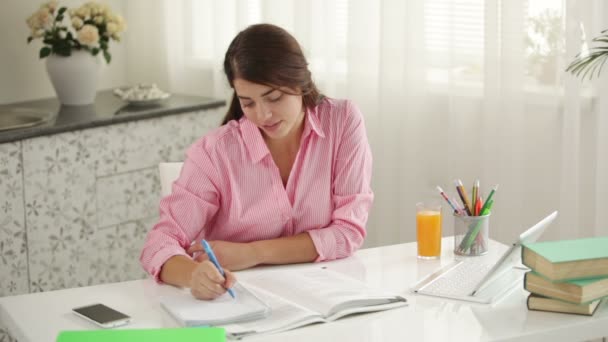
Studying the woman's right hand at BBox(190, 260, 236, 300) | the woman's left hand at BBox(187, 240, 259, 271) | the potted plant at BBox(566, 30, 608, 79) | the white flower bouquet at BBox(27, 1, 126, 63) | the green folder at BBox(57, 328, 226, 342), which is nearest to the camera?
the green folder at BBox(57, 328, 226, 342)

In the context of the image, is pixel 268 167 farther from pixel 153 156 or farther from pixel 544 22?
pixel 153 156

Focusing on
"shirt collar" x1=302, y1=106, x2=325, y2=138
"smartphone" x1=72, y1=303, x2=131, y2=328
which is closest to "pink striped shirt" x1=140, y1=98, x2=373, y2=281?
"shirt collar" x1=302, y1=106, x2=325, y2=138

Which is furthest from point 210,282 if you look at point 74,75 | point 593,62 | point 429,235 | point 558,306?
point 74,75

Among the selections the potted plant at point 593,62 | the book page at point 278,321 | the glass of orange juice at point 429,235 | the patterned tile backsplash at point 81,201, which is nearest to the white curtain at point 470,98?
the potted plant at point 593,62

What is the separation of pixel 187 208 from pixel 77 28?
66.5 inches

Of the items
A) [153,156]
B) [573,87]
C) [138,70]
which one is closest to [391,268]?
[573,87]

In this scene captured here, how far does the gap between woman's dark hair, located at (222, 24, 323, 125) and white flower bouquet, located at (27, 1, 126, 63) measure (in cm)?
156

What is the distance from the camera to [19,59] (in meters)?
3.88

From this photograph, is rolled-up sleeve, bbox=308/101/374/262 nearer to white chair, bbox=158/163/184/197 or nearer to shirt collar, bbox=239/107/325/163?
shirt collar, bbox=239/107/325/163

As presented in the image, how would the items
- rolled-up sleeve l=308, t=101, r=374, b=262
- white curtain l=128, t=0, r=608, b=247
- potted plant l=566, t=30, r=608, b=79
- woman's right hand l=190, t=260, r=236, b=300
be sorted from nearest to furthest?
woman's right hand l=190, t=260, r=236, b=300 → rolled-up sleeve l=308, t=101, r=374, b=262 → potted plant l=566, t=30, r=608, b=79 → white curtain l=128, t=0, r=608, b=247

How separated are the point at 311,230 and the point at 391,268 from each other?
22 centimetres

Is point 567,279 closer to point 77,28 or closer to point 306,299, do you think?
point 306,299

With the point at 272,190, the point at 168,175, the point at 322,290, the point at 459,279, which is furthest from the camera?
the point at 168,175

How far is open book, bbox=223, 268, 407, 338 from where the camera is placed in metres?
1.70
